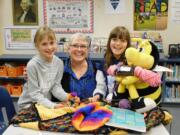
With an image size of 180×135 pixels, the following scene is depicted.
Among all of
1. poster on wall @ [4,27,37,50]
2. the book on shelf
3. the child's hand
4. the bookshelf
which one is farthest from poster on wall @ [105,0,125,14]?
the book on shelf

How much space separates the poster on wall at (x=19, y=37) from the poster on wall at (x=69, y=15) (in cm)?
31

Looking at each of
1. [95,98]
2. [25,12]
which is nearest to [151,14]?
[25,12]

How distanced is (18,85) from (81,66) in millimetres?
2179

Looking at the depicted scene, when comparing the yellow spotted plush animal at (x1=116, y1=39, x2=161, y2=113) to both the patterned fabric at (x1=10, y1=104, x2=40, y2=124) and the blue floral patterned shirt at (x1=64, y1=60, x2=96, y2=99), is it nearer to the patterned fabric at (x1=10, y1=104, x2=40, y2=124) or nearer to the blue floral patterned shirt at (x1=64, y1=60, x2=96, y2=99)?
the blue floral patterned shirt at (x1=64, y1=60, x2=96, y2=99)

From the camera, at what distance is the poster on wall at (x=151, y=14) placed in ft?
13.1

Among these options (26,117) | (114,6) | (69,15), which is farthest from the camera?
(69,15)

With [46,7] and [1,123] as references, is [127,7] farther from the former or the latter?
[1,123]

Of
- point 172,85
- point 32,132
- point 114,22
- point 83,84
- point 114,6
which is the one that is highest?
point 114,6

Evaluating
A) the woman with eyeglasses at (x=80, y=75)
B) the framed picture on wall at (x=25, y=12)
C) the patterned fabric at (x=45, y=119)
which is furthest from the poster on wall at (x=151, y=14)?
the patterned fabric at (x=45, y=119)

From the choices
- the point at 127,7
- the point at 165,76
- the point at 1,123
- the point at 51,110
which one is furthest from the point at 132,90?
the point at 127,7

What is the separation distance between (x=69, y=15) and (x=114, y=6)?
0.63m

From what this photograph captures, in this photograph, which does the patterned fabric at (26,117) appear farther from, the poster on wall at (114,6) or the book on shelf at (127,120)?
the poster on wall at (114,6)

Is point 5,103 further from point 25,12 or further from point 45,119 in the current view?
point 25,12

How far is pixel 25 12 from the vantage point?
13.9ft
